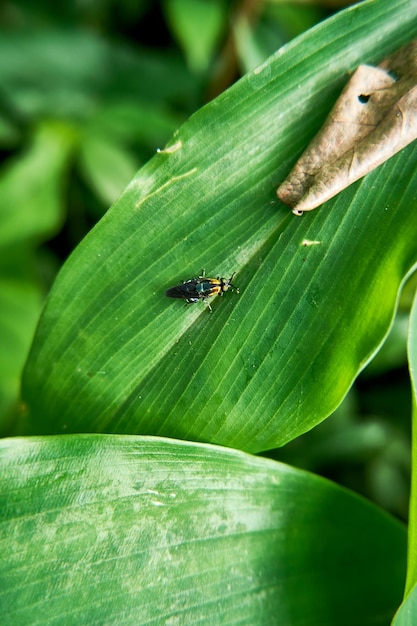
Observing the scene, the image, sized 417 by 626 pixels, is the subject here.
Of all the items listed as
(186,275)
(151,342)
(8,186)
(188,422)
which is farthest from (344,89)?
(8,186)

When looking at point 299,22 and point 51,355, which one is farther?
point 299,22

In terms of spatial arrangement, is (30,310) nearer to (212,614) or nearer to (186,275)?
(186,275)

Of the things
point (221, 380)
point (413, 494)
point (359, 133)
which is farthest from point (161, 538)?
point (359, 133)

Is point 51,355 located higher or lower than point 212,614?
higher

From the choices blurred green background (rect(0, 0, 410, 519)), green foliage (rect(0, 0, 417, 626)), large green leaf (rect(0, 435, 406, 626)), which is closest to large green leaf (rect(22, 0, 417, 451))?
green foliage (rect(0, 0, 417, 626))

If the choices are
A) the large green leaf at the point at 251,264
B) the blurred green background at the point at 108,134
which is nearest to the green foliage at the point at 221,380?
the large green leaf at the point at 251,264

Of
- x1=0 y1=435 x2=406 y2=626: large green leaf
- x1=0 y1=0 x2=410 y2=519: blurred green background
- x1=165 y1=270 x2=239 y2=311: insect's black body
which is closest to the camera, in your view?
x1=0 y1=435 x2=406 y2=626: large green leaf

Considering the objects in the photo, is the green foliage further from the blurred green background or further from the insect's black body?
the blurred green background

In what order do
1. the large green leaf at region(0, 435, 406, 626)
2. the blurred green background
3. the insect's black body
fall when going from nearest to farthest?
the large green leaf at region(0, 435, 406, 626)
the insect's black body
the blurred green background
